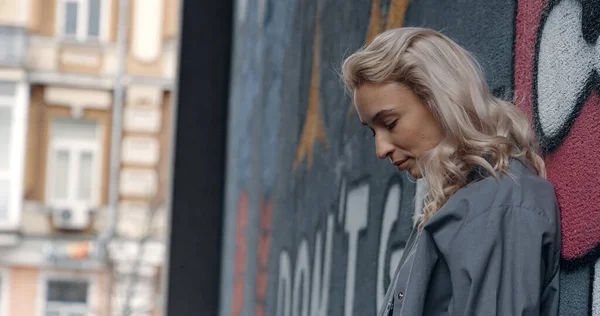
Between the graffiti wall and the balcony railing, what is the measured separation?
11.1 metres

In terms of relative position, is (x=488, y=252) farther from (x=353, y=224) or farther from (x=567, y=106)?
(x=353, y=224)

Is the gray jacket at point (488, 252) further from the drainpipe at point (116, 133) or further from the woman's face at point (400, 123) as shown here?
the drainpipe at point (116, 133)

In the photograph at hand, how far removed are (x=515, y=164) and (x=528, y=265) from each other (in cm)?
20

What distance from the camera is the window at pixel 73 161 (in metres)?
17.7

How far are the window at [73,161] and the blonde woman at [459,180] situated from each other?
1617 centimetres

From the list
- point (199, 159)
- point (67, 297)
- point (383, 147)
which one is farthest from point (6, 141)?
point (383, 147)

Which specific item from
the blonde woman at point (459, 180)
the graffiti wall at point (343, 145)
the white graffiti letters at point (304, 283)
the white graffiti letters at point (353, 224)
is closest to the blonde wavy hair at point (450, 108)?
the blonde woman at point (459, 180)

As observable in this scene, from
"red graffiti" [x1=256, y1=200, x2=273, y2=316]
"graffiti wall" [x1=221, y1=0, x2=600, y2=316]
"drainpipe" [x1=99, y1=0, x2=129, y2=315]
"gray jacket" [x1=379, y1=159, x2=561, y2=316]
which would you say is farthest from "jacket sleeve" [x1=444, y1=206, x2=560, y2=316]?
"drainpipe" [x1=99, y1=0, x2=129, y2=315]

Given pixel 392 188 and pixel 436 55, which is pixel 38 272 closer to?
pixel 392 188

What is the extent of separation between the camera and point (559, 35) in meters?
2.00

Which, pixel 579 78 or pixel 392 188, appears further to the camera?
pixel 392 188

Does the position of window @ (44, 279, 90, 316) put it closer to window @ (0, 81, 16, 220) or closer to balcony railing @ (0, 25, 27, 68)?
window @ (0, 81, 16, 220)

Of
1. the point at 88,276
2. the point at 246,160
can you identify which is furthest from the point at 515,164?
the point at 88,276

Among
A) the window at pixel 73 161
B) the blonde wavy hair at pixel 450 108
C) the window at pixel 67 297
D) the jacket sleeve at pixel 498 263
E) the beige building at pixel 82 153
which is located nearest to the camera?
the jacket sleeve at pixel 498 263
